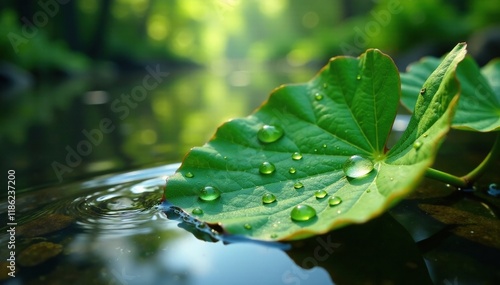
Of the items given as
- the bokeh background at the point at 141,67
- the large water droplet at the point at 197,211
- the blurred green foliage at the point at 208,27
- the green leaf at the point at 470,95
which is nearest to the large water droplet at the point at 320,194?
the large water droplet at the point at 197,211

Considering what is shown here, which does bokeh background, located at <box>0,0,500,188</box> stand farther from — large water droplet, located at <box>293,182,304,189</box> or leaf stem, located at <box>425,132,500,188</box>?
leaf stem, located at <box>425,132,500,188</box>

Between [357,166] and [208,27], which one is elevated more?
[357,166]

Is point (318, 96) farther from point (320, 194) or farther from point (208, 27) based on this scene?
point (208, 27)

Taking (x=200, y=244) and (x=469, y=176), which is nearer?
(x=200, y=244)

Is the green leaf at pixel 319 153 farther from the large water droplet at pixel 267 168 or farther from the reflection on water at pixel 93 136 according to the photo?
the reflection on water at pixel 93 136

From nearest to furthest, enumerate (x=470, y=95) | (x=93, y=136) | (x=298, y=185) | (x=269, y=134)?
A: (x=298, y=185) → (x=269, y=134) → (x=470, y=95) → (x=93, y=136)

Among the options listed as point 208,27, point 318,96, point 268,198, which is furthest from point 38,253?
point 208,27
